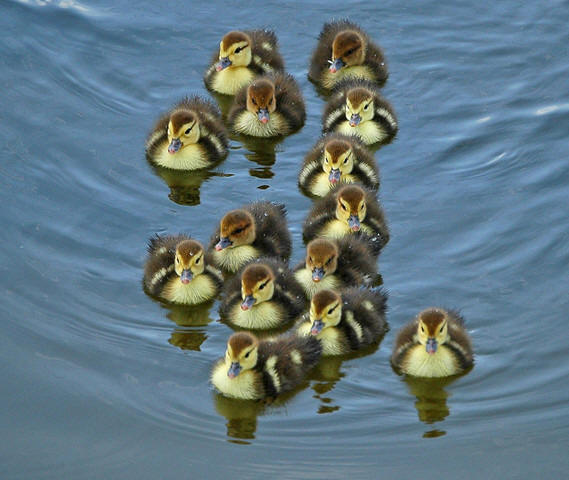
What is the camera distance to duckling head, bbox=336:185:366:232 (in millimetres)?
7840

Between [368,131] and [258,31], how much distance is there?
1631 millimetres

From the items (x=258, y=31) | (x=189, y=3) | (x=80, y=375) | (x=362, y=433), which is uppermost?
(x=189, y=3)

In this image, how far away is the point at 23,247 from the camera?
26.1 feet

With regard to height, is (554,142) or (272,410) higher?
(554,142)

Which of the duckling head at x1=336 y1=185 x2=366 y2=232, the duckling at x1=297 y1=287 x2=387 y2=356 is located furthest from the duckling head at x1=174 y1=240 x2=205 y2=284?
the duckling head at x1=336 y1=185 x2=366 y2=232

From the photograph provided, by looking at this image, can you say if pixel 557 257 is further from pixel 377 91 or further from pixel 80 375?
pixel 80 375

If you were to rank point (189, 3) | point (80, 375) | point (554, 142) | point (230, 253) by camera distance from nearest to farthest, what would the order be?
point (80, 375), point (230, 253), point (554, 142), point (189, 3)

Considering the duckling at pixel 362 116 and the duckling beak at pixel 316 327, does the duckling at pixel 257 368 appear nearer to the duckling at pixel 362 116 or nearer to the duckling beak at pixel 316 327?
the duckling beak at pixel 316 327

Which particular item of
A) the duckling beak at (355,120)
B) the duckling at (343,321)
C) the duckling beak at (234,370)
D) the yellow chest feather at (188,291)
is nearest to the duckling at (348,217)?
the duckling at (343,321)

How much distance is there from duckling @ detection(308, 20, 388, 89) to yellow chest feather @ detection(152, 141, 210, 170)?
61.4 inches

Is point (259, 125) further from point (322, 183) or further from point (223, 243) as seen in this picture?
point (223, 243)

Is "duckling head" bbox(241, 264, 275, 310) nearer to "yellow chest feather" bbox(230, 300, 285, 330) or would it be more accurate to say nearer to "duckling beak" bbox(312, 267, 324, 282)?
"yellow chest feather" bbox(230, 300, 285, 330)

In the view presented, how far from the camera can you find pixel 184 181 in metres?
8.93

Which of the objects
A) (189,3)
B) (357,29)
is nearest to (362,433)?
(357,29)
